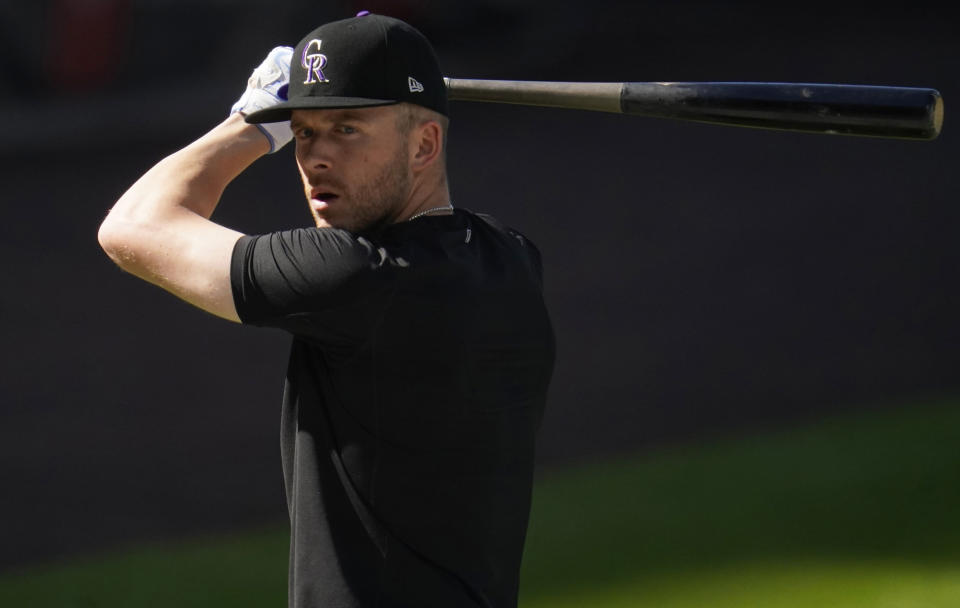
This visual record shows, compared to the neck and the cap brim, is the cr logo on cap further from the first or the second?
the neck

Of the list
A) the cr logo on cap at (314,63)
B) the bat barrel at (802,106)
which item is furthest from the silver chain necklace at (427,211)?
the bat barrel at (802,106)

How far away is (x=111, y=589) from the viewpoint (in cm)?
512

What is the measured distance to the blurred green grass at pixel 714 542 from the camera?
488cm

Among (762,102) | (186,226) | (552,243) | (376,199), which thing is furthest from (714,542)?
(186,226)

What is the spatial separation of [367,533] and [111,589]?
119 inches

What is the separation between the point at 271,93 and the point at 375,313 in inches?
27.0

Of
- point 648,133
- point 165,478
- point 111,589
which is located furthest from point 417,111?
point 648,133

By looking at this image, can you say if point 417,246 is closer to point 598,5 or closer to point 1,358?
point 1,358

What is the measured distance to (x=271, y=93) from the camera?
108 inches

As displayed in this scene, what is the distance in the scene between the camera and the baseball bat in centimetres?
252

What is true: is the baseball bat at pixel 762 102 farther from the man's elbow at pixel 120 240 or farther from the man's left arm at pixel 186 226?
the man's elbow at pixel 120 240

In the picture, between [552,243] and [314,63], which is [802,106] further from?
[552,243]

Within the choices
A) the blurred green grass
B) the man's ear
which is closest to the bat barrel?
the man's ear

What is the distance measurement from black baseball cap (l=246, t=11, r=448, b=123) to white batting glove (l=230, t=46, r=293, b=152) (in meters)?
0.28
